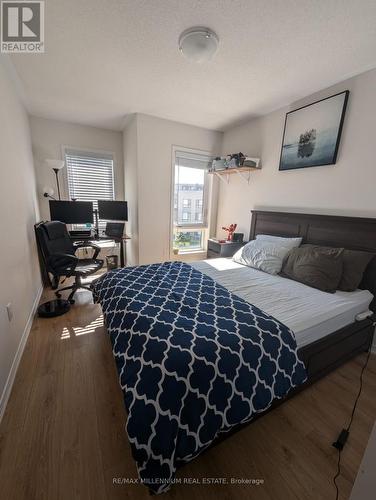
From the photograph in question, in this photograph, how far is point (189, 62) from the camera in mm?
1887

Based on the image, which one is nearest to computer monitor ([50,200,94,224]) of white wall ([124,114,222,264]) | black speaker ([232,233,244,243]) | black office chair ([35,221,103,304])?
black office chair ([35,221,103,304])

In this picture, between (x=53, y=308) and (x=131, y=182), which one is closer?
(x=53, y=308)

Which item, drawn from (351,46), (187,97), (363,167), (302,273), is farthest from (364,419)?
(187,97)

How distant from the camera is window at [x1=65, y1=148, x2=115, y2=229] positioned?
360 cm

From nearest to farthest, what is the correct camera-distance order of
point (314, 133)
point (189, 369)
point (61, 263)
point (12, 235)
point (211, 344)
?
point (189, 369) < point (211, 344) < point (12, 235) < point (314, 133) < point (61, 263)

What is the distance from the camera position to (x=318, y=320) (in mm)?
1443

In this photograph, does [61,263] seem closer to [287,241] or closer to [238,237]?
[238,237]

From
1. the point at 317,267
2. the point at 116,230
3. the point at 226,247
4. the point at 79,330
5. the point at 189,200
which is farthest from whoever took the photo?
the point at 189,200

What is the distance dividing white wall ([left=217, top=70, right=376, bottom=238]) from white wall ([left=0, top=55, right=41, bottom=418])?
2.91m

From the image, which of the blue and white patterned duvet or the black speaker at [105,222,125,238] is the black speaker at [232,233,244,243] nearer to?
the black speaker at [105,222,125,238]

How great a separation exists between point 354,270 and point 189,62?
7.90 feet

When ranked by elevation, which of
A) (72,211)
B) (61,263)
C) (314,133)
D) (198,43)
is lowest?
(61,263)

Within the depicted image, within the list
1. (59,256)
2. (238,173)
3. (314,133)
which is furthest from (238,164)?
(59,256)

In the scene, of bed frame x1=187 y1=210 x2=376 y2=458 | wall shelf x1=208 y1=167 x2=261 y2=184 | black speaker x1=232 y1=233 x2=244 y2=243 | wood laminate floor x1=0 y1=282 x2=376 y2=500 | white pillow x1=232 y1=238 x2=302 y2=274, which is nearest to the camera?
wood laminate floor x1=0 y1=282 x2=376 y2=500
